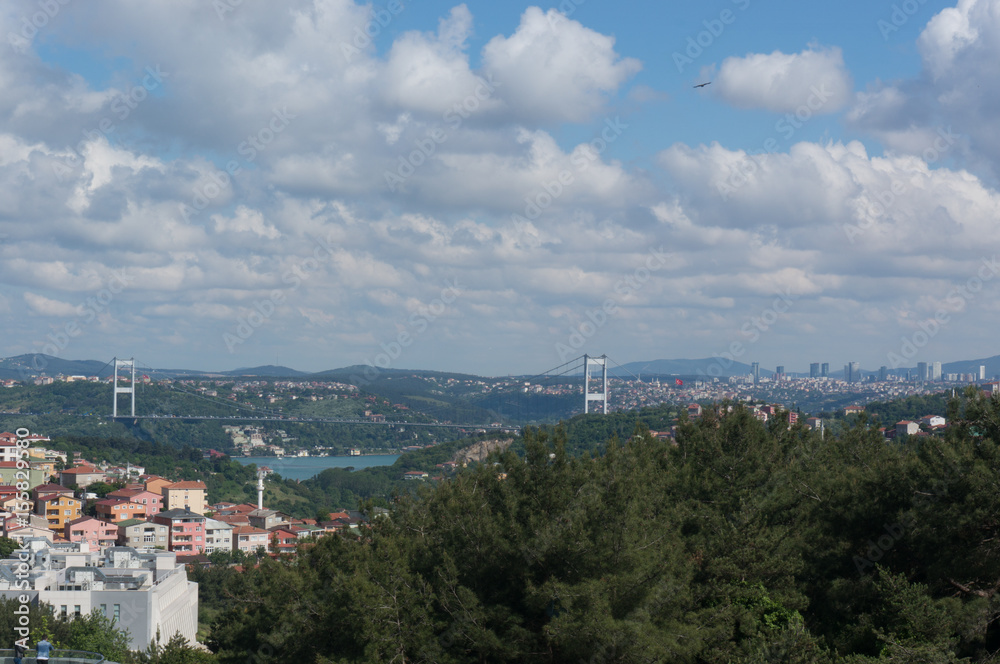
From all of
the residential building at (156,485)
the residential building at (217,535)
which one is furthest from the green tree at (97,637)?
the residential building at (156,485)

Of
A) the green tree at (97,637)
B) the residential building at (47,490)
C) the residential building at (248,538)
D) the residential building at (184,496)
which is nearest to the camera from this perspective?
the green tree at (97,637)

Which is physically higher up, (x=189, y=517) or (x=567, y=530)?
(x=567, y=530)

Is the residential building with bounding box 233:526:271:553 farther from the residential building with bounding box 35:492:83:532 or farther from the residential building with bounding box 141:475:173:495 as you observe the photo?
the residential building with bounding box 35:492:83:532

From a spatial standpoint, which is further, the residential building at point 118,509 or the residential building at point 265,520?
the residential building at point 265,520

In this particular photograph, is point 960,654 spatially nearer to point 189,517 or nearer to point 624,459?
point 624,459

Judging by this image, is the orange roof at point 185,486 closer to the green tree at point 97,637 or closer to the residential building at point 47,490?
the residential building at point 47,490

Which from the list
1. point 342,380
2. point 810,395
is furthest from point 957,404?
point 342,380

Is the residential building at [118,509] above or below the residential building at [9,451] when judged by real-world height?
below
